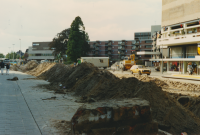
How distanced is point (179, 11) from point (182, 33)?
4732mm

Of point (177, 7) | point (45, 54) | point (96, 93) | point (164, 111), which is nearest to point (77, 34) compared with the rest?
point (177, 7)

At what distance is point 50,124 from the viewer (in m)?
5.99

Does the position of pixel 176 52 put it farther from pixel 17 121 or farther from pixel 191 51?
pixel 17 121

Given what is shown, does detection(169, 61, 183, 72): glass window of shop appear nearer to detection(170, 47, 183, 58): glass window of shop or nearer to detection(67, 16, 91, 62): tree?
detection(170, 47, 183, 58): glass window of shop

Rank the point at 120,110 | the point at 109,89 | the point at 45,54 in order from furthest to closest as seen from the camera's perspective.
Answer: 1. the point at 45,54
2. the point at 109,89
3. the point at 120,110

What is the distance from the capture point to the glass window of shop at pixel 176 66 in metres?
39.8

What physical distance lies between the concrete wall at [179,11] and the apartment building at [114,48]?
5751 centimetres

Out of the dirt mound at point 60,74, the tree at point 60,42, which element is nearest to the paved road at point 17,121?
the dirt mound at point 60,74

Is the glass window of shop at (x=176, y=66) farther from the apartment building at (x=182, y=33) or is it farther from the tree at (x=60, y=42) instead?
the tree at (x=60, y=42)

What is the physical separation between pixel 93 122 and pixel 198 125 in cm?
458

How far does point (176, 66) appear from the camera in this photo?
136ft

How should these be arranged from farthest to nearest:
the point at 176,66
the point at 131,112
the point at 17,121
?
the point at 176,66 < the point at 17,121 < the point at 131,112

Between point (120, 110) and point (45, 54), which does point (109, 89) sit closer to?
point (120, 110)

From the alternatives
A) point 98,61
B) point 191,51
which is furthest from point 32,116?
point 98,61
